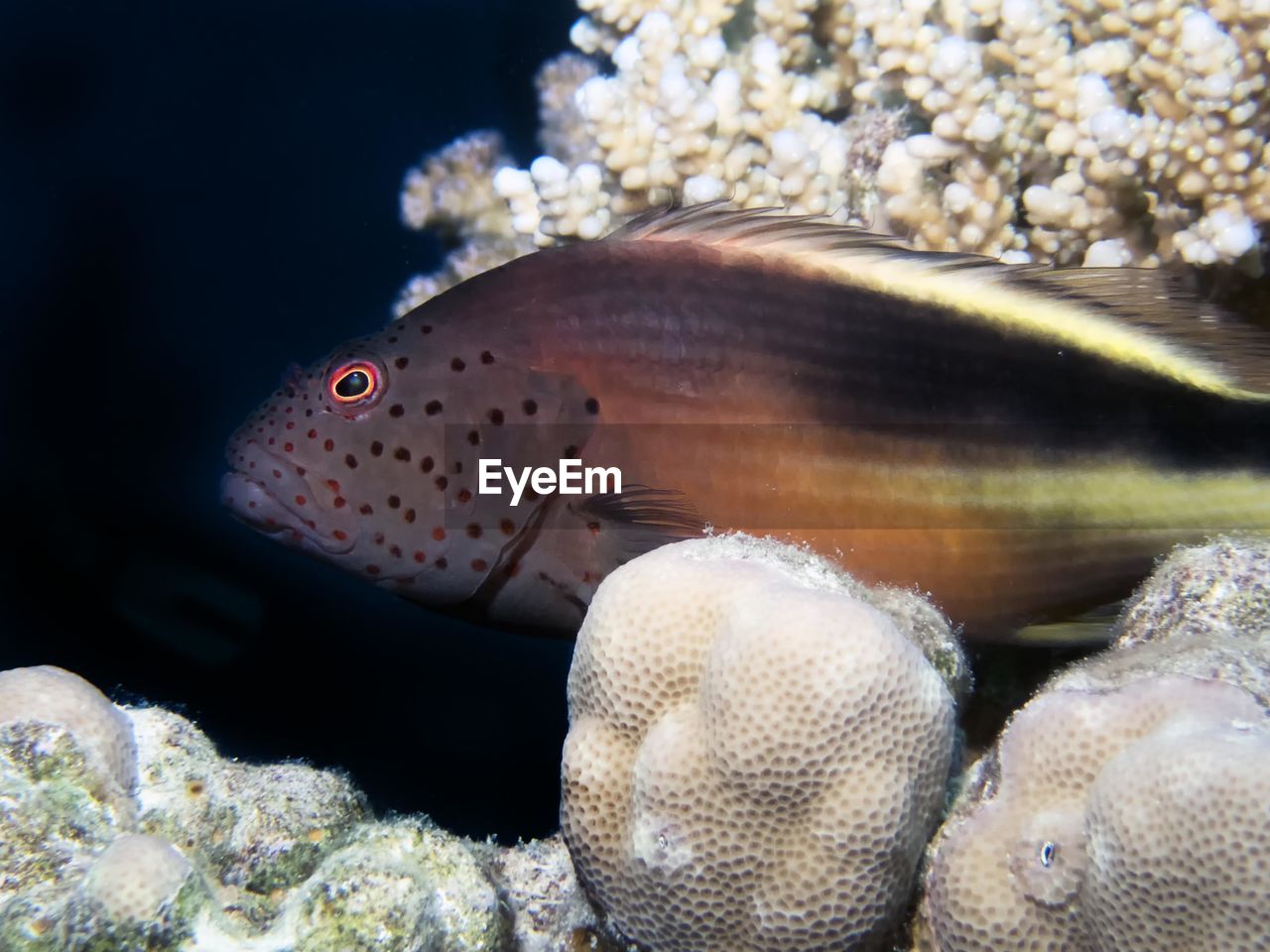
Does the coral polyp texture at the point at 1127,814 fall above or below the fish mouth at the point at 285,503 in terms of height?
below

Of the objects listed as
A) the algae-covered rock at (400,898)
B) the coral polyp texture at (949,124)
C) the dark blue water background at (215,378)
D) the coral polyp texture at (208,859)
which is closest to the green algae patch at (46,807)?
the coral polyp texture at (208,859)

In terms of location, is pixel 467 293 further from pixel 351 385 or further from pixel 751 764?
pixel 751 764

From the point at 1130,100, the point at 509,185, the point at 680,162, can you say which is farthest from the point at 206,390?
the point at 1130,100

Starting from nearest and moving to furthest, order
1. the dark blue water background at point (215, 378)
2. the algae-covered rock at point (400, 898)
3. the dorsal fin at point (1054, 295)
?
the algae-covered rock at point (400, 898), the dorsal fin at point (1054, 295), the dark blue water background at point (215, 378)

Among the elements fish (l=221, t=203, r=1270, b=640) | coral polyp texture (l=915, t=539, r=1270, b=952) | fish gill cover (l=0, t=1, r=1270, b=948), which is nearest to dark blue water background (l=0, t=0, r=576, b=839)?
fish gill cover (l=0, t=1, r=1270, b=948)

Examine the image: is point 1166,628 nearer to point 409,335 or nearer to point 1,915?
point 409,335

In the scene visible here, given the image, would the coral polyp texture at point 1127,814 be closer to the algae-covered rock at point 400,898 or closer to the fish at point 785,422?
the fish at point 785,422

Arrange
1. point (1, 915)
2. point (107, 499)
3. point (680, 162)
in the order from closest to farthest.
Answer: point (1, 915) < point (680, 162) < point (107, 499)

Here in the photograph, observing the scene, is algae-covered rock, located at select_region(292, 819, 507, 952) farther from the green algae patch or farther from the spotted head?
the spotted head
